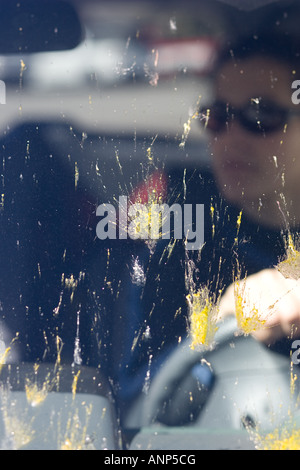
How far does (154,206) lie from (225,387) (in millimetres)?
346

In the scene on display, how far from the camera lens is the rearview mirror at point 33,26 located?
0.79 m

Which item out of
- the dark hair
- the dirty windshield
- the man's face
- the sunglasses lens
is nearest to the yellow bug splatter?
the dirty windshield

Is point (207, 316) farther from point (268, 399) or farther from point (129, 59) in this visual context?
point (129, 59)

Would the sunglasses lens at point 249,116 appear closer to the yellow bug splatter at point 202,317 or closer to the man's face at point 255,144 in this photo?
the man's face at point 255,144

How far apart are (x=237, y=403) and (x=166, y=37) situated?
0.65 meters

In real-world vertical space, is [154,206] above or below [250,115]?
below

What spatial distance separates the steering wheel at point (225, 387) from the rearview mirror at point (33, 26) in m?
0.59

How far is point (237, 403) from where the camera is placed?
2.54 ft

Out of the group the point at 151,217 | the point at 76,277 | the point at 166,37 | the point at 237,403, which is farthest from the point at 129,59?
the point at 237,403

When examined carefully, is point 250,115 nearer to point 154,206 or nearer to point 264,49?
point 264,49

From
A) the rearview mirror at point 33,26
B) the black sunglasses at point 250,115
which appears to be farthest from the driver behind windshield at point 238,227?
the rearview mirror at point 33,26

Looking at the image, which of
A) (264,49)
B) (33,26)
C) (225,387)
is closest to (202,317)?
(225,387)

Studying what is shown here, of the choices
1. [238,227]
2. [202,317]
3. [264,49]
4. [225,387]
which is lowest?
[225,387]

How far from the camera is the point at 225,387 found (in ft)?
2.57
